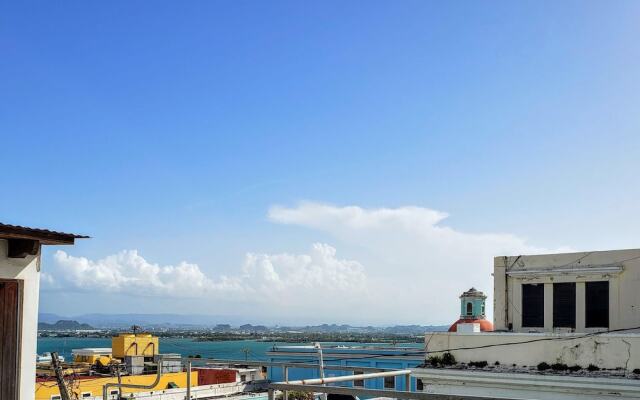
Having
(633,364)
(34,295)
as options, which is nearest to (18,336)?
(34,295)

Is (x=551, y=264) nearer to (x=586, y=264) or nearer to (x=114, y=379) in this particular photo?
(x=586, y=264)

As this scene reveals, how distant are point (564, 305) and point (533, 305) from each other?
37.0 inches

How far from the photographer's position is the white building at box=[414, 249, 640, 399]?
17.0m

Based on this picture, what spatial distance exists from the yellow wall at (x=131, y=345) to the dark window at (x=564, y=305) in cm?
1950

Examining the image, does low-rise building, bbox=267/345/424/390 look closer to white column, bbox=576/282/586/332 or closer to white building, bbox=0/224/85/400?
white column, bbox=576/282/586/332

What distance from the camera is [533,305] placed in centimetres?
2144

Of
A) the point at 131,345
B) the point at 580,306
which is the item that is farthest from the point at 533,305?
the point at 131,345

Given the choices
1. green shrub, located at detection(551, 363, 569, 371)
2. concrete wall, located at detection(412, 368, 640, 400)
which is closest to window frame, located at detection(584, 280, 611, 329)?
green shrub, located at detection(551, 363, 569, 371)

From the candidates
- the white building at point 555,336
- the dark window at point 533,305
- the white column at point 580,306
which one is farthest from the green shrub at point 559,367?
the dark window at point 533,305

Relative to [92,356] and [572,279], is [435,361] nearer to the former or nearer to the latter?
[572,279]

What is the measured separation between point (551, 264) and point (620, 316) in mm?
2281

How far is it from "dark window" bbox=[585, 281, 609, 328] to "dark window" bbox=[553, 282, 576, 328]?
37 centimetres

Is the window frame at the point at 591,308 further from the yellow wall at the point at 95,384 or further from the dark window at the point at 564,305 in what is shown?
the yellow wall at the point at 95,384

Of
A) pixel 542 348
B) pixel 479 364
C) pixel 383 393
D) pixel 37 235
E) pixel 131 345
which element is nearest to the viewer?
pixel 383 393
